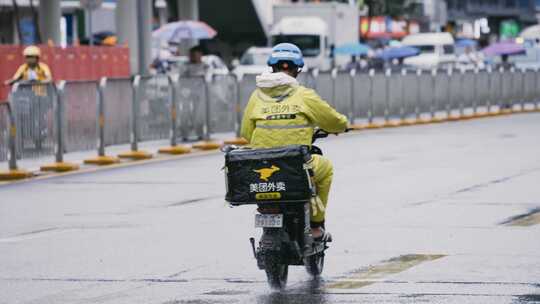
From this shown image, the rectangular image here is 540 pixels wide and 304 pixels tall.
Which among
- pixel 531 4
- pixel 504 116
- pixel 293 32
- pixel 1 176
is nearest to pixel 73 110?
pixel 1 176

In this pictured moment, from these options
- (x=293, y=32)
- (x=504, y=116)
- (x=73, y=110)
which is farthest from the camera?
(x=293, y=32)

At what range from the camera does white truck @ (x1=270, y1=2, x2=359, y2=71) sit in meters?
60.0

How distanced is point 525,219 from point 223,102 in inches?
572

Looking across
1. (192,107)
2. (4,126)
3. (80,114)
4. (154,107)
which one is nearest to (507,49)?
(192,107)

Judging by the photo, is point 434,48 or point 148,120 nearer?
point 148,120

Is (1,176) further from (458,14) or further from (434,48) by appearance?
(458,14)

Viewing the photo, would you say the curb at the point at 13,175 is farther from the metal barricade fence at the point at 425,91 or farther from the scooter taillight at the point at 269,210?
the metal barricade fence at the point at 425,91

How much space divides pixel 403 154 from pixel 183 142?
4.60m

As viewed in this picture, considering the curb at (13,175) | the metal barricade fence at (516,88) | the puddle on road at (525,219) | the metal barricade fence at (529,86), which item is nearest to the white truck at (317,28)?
the metal barricade fence at (529,86)

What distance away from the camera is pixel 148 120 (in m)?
26.7

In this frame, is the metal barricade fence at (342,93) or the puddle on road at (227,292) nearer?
the puddle on road at (227,292)

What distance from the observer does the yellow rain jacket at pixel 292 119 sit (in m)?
11.3

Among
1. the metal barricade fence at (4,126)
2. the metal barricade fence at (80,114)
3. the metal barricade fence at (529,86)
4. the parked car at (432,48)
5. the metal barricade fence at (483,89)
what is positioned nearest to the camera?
the metal barricade fence at (4,126)

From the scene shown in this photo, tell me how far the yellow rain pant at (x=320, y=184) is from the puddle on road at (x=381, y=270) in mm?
479
